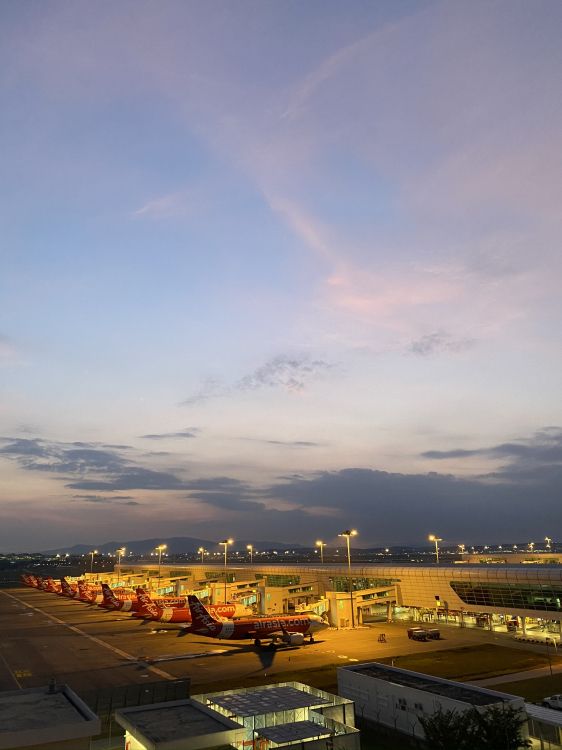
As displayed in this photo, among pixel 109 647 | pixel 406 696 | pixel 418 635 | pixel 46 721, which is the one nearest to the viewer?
pixel 46 721

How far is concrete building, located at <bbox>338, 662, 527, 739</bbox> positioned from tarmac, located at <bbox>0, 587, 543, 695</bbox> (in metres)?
12.4

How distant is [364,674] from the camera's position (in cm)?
4506

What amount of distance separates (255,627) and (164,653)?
502 inches

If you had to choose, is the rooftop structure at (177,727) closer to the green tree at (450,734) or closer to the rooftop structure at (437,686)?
the green tree at (450,734)

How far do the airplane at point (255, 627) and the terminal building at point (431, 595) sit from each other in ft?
49.5

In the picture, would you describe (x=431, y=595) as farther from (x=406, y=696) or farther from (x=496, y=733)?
(x=496, y=733)

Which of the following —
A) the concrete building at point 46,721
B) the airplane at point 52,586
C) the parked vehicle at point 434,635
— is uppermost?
the concrete building at point 46,721

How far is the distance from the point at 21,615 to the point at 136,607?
34.6 meters

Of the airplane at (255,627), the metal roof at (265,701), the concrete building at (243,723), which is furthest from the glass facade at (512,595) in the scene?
the metal roof at (265,701)

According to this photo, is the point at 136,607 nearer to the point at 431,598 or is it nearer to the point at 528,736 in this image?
the point at 431,598

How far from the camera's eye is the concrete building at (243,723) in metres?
27.3

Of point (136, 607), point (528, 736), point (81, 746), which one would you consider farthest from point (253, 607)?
point (81, 746)

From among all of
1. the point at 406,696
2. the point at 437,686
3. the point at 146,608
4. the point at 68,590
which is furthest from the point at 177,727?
the point at 68,590

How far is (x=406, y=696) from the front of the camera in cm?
3962
